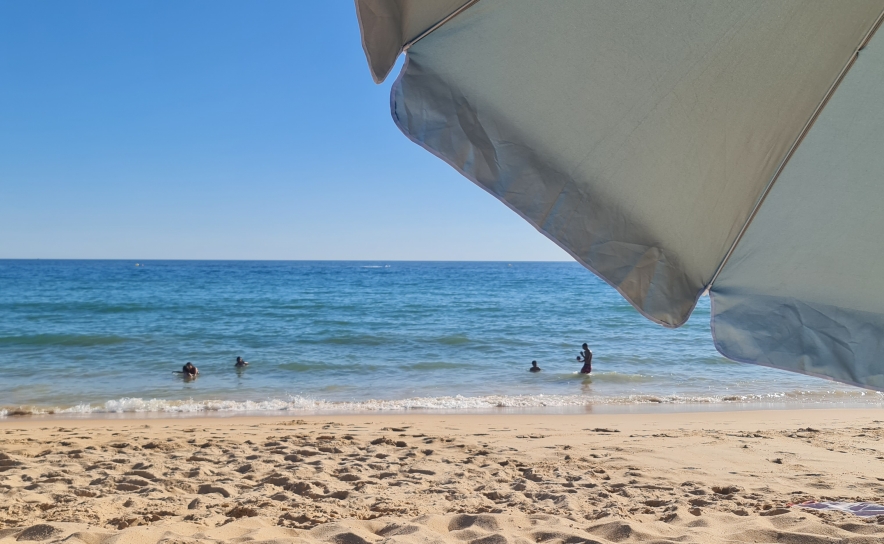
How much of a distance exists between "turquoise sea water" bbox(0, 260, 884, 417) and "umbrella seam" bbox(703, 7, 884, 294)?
8.31m

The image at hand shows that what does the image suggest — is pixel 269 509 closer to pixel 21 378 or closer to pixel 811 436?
pixel 811 436

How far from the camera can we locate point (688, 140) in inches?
65.9

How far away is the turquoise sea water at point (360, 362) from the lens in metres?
10.5

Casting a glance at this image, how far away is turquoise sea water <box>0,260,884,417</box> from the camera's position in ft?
34.4

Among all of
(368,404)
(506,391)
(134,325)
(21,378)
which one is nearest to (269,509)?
(368,404)

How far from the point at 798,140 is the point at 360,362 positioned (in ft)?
44.3

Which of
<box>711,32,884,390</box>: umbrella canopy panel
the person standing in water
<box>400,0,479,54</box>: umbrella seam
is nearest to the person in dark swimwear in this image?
the person standing in water

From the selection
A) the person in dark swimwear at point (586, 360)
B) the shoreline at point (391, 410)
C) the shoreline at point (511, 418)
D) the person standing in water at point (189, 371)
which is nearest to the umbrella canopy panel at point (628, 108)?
the shoreline at point (511, 418)

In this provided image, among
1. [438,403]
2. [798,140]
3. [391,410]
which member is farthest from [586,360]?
[798,140]

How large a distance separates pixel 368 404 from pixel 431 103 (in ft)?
29.3

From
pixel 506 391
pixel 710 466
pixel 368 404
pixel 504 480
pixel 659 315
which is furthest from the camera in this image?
pixel 506 391

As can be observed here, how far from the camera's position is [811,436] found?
23.6ft

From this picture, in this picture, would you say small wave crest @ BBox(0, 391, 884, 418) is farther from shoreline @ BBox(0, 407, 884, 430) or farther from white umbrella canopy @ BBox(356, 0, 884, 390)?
white umbrella canopy @ BBox(356, 0, 884, 390)

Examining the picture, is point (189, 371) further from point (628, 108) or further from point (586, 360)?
point (628, 108)
